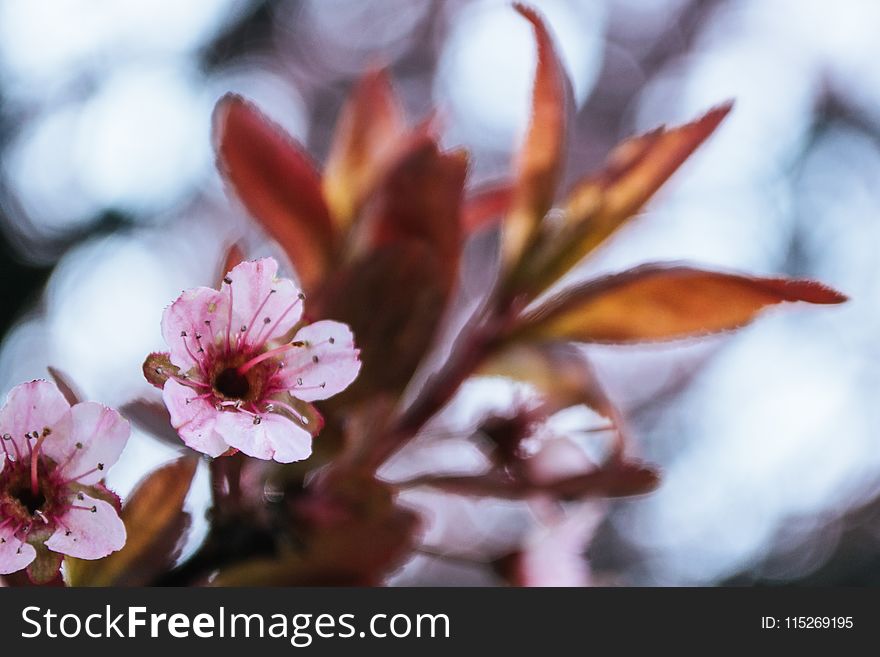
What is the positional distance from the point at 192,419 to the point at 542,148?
227 millimetres

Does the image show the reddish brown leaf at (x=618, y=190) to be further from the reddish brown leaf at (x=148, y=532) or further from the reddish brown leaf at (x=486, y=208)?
the reddish brown leaf at (x=148, y=532)

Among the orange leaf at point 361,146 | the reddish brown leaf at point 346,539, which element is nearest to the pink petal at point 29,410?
the reddish brown leaf at point 346,539

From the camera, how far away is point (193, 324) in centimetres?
36

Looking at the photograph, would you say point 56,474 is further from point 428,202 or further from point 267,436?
point 428,202

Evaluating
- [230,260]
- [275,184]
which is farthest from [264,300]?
[275,184]

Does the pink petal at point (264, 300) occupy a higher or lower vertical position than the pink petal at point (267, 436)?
higher

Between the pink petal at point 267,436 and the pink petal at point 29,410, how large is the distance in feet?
0.19

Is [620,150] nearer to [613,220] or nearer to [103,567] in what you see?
[613,220]

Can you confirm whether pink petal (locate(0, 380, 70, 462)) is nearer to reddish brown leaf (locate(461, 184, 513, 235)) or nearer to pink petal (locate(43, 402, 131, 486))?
pink petal (locate(43, 402, 131, 486))

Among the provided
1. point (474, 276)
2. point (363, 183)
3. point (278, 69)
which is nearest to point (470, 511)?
point (474, 276)

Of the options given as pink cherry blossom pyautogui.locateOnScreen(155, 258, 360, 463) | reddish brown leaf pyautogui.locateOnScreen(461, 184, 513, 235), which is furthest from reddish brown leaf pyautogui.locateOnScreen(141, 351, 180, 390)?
reddish brown leaf pyautogui.locateOnScreen(461, 184, 513, 235)

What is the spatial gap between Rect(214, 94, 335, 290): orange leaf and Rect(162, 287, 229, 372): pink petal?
10 cm

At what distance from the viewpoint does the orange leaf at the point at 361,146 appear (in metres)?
0.52

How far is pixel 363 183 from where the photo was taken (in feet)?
1.71
